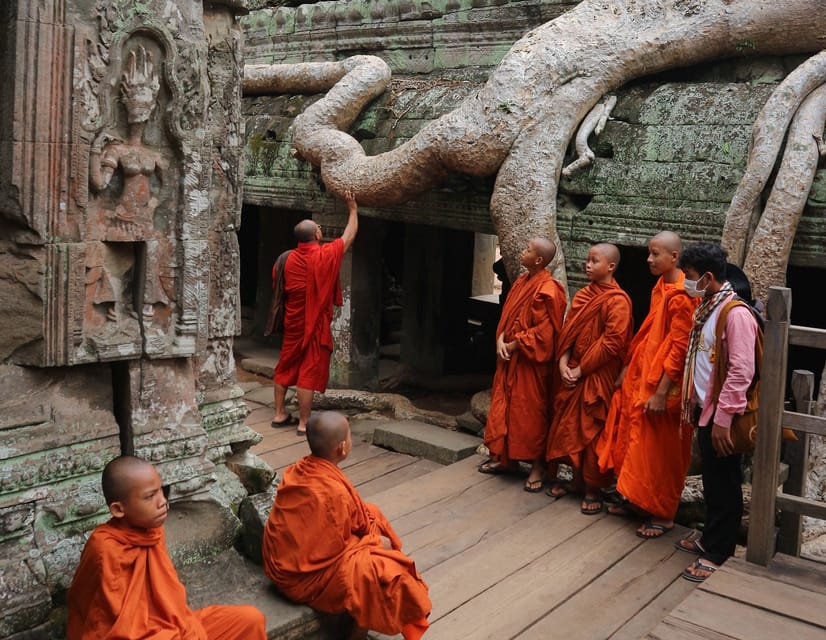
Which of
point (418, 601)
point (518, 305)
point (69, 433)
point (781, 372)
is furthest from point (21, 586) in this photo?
point (518, 305)

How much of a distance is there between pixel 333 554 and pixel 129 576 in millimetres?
867

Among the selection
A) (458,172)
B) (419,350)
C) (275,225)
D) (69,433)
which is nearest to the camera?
(69,433)

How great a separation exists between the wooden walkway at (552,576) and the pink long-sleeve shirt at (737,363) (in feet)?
2.18

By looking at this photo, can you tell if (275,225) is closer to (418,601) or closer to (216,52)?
(216,52)

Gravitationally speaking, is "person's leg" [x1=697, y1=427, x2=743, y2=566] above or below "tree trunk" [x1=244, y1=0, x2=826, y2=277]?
below

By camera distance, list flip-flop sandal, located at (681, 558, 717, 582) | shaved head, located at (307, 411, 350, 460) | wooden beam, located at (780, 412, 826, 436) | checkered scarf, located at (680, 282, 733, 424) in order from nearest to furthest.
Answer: shaved head, located at (307, 411, 350, 460) → wooden beam, located at (780, 412, 826, 436) → checkered scarf, located at (680, 282, 733, 424) → flip-flop sandal, located at (681, 558, 717, 582)

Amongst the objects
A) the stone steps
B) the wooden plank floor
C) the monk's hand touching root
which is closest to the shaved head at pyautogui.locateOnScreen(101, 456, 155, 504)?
the stone steps

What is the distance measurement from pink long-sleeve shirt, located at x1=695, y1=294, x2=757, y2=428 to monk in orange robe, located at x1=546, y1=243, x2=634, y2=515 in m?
1.02

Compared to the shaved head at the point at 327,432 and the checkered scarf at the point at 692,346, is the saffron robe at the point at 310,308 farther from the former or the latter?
the shaved head at the point at 327,432

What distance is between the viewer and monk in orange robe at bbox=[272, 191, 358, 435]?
680 cm

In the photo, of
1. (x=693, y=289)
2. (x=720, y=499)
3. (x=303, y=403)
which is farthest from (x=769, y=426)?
(x=303, y=403)

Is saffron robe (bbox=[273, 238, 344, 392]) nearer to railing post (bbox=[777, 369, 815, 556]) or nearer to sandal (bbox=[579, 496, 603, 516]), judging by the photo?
sandal (bbox=[579, 496, 603, 516])

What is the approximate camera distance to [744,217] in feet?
16.9

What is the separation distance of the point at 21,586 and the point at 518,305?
3305 mm
